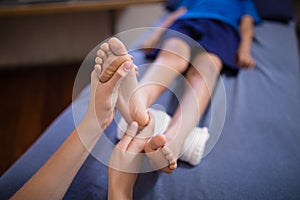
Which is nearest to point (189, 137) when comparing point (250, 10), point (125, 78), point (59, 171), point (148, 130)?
point (148, 130)

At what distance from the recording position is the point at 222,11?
1.20 metres

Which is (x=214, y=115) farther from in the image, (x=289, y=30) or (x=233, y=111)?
(x=289, y=30)

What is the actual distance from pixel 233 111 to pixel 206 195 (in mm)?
328

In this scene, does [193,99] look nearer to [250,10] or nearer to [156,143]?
[156,143]

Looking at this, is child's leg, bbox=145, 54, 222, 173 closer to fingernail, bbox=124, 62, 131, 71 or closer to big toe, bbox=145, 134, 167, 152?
big toe, bbox=145, 134, 167, 152

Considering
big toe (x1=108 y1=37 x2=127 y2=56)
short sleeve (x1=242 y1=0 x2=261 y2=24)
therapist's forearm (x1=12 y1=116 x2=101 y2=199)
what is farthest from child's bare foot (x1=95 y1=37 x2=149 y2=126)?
short sleeve (x1=242 y1=0 x2=261 y2=24)

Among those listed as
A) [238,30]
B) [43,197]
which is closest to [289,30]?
[238,30]

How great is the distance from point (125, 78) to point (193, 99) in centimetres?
25

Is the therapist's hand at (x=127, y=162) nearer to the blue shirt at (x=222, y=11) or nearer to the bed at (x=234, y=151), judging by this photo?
the bed at (x=234, y=151)

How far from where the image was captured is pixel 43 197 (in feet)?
2.12

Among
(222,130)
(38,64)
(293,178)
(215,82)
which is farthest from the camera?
(38,64)

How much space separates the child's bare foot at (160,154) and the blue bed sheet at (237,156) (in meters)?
0.07

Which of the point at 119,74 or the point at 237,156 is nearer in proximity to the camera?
the point at 119,74

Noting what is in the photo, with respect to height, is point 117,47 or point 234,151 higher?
point 117,47
